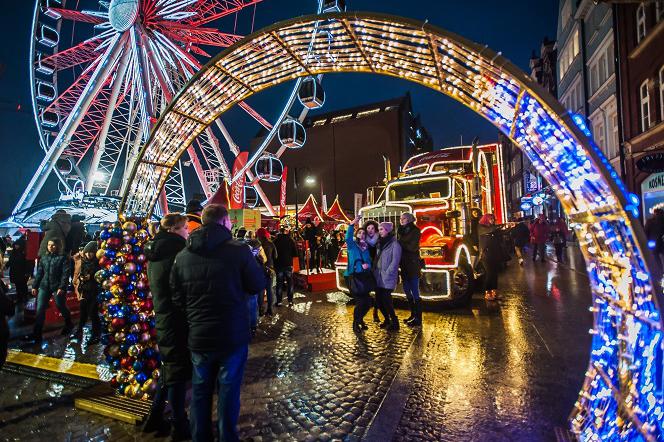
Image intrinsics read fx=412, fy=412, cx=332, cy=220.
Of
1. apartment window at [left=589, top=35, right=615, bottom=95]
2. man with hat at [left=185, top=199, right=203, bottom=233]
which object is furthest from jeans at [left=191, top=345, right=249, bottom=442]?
apartment window at [left=589, top=35, right=615, bottom=95]

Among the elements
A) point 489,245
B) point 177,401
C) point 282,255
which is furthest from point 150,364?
point 489,245

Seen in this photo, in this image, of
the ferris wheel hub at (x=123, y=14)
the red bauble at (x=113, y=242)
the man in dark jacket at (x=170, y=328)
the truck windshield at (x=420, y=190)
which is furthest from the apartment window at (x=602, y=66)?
the man in dark jacket at (x=170, y=328)

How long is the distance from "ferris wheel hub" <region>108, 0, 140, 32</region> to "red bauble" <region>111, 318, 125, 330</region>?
14543mm

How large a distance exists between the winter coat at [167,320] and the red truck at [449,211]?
17.2 feet

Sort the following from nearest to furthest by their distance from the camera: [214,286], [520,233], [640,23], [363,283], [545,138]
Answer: [214,286] < [545,138] < [363,283] < [640,23] < [520,233]

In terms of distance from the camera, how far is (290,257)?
8.88m

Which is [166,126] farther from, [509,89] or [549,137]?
[549,137]

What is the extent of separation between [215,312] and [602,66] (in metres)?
24.9

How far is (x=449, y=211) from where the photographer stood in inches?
335

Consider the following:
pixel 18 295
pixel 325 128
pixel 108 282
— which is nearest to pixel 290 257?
pixel 108 282

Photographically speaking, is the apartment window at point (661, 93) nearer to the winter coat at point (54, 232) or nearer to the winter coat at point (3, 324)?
the winter coat at point (54, 232)

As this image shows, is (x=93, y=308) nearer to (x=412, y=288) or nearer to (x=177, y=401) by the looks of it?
(x=177, y=401)

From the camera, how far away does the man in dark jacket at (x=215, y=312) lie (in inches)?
112

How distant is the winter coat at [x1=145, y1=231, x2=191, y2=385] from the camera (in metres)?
3.17
